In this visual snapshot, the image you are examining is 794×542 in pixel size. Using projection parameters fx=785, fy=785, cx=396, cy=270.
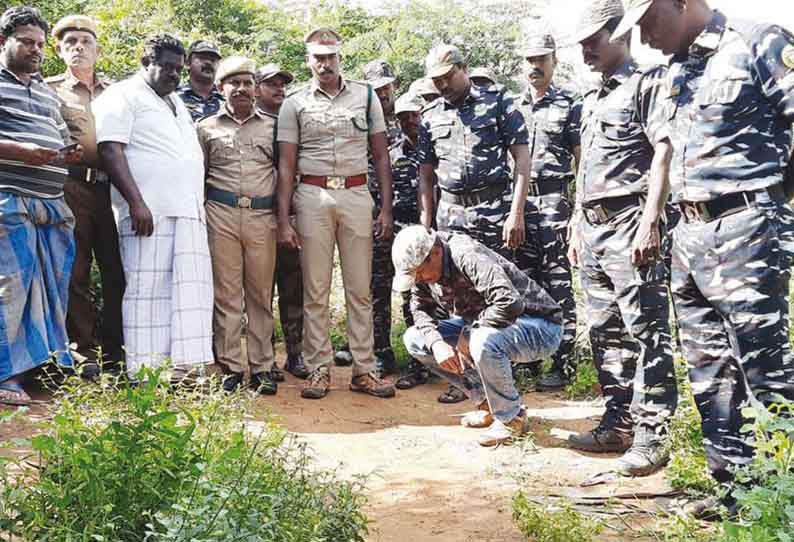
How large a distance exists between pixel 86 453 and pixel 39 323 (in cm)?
263

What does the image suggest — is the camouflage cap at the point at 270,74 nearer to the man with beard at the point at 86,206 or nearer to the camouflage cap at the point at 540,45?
the man with beard at the point at 86,206

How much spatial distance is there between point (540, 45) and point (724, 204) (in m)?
3.20

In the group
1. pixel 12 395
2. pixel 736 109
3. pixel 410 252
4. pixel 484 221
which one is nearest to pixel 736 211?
pixel 736 109

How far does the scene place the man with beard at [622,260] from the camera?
151 inches

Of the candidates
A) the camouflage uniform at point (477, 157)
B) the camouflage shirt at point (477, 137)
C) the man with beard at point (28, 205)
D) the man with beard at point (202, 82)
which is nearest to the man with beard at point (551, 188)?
the camouflage uniform at point (477, 157)

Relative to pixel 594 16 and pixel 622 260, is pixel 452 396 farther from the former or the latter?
pixel 594 16

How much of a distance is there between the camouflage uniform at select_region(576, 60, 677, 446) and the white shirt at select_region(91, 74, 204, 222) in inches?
94.0

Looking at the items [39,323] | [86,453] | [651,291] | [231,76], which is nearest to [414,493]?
[651,291]

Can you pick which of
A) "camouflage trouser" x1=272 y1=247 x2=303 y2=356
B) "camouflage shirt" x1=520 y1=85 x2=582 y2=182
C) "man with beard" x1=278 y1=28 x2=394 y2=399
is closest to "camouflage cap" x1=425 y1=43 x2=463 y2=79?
"man with beard" x1=278 y1=28 x2=394 y2=399

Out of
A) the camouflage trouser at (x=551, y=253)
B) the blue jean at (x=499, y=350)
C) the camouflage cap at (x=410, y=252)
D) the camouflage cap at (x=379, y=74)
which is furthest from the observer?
the camouflage cap at (x=379, y=74)

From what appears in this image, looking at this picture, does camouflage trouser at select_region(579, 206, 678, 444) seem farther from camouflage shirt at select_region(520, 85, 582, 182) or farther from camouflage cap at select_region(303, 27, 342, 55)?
camouflage cap at select_region(303, 27, 342, 55)

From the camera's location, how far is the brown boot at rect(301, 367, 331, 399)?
17.2 feet

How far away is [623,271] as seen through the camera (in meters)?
3.89

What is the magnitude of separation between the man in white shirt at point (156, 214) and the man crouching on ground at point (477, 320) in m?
1.33
